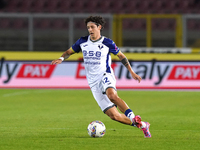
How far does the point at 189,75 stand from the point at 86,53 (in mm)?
9669

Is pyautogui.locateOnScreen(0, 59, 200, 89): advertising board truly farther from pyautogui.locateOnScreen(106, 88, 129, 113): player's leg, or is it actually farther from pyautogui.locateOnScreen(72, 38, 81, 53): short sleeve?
pyautogui.locateOnScreen(106, 88, 129, 113): player's leg

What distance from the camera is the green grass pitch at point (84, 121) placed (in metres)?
6.51

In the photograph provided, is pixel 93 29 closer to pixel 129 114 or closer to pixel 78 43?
pixel 78 43

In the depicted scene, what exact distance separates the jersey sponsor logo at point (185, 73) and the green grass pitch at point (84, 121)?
581 mm

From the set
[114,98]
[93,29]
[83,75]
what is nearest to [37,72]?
[83,75]

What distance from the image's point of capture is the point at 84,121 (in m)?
9.25

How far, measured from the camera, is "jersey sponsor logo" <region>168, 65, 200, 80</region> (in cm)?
1625

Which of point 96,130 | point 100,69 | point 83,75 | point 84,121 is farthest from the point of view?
point 83,75

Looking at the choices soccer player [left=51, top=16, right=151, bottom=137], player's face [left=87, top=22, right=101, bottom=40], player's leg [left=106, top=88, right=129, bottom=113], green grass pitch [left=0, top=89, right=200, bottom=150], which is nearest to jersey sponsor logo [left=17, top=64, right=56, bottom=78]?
green grass pitch [left=0, top=89, right=200, bottom=150]

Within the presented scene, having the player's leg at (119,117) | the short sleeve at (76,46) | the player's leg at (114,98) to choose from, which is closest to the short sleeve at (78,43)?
the short sleeve at (76,46)

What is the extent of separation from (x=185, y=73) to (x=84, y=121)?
7876 mm

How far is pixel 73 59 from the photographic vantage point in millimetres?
17078

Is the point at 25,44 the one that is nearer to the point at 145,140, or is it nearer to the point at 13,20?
the point at 13,20

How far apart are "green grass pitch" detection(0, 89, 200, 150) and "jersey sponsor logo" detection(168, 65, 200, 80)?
0.58m
